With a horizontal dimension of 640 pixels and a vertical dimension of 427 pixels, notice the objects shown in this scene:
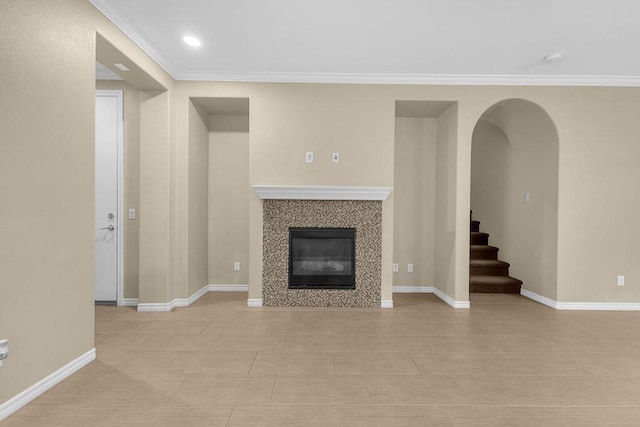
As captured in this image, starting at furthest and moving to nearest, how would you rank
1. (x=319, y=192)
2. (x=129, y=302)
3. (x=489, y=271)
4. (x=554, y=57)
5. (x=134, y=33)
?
(x=489, y=271)
(x=129, y=302)
(x=319, y=192)
(x=554, y=57)
(x=134, y=33)

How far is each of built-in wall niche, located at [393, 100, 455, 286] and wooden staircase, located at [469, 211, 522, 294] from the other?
65 cm

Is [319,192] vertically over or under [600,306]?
over

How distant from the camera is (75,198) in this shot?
2.39 metres

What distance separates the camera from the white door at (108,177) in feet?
13.3

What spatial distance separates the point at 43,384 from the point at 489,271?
507 centimetres

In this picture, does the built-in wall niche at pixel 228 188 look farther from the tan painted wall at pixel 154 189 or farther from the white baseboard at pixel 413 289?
the white baseboard at pixel 413 289

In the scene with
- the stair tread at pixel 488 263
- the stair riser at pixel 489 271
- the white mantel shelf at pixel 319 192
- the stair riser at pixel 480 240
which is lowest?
the stair riser at pixel 489 271

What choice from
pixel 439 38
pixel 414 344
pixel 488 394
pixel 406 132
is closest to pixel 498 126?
pixel 406 132

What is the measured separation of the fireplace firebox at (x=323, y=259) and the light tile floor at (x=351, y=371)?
0.44m

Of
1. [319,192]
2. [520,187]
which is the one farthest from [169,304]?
[520,187]

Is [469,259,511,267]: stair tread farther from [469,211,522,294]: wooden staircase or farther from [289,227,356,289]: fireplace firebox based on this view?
[289,227,356,289]: fireplace firebox

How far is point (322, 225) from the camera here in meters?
4.12

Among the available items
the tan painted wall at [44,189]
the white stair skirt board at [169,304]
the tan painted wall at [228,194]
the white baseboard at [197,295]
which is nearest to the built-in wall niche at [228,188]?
the tan painted wall at [228,194]

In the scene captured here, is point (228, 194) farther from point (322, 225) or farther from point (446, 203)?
point (446, 203)
